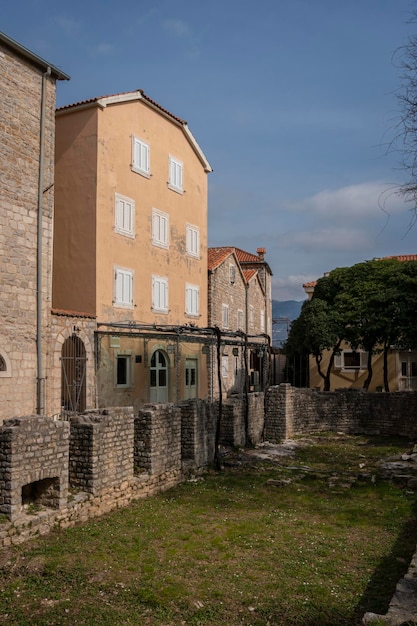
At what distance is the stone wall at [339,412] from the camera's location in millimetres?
21828

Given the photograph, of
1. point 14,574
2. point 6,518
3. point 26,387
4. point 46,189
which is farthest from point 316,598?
point 46,189

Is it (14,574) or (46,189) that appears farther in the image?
(46,189)

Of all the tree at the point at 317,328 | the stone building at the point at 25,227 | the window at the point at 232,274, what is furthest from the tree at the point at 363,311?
the stone building at the point at 25,227

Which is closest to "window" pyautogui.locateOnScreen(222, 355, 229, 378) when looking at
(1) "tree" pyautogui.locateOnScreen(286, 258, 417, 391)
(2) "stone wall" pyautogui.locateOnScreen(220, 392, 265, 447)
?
(1) "tree" pyautogui.locateOnScreen(286, 258, 417, 391)

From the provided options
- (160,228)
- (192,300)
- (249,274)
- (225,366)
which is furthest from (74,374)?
(249,274)

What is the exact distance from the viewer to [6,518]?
8953 mm

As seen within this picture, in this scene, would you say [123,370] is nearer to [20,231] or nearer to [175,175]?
[20,231]

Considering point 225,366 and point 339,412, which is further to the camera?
point 225,366

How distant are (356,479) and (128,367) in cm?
1025

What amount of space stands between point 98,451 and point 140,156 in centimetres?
1503

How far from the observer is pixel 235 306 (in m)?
33.3

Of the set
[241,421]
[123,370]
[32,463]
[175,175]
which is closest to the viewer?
Answer: [32,463]

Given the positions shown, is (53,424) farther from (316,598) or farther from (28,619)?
(316,598)

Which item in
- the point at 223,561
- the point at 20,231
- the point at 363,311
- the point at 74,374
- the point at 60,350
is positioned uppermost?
the point at 20,231
